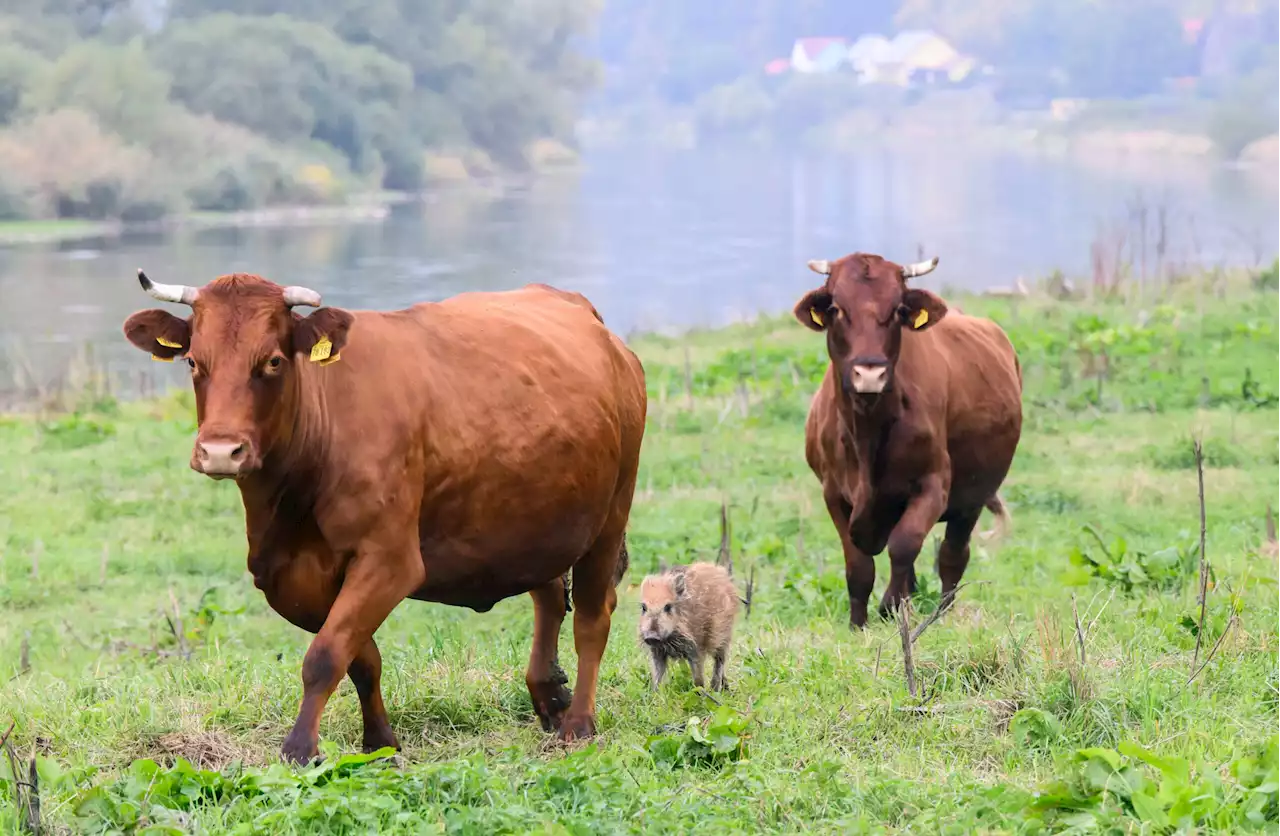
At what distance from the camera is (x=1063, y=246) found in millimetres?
46000

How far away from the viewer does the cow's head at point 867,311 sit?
27.4 ft

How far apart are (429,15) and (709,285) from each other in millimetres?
44095

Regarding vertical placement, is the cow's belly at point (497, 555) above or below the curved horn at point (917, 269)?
below

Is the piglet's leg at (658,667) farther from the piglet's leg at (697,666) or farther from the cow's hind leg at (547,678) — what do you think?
the cow's hind leg at (547,678)

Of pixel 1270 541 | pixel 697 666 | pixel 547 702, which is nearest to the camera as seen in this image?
pixel 547 702

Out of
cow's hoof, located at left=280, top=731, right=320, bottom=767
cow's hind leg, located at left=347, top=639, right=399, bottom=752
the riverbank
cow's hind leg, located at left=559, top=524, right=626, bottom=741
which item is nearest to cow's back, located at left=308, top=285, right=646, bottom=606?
cow's hind leg, located at left=559, top=524, right=626, bottom=741

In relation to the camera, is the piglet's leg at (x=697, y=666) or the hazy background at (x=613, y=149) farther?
the hazy background at (x=613, y=149)

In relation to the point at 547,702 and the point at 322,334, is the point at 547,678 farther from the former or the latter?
the point at 322,334

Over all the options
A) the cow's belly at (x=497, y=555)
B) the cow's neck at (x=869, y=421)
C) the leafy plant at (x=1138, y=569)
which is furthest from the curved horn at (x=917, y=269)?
the cow's belly at (x=497, y=555)

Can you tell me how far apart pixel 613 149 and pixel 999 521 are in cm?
10348

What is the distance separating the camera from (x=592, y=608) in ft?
23.7

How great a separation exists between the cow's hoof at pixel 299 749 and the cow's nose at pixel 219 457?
0.96m

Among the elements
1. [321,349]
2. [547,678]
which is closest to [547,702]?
[547,678]

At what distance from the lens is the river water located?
111 ft
